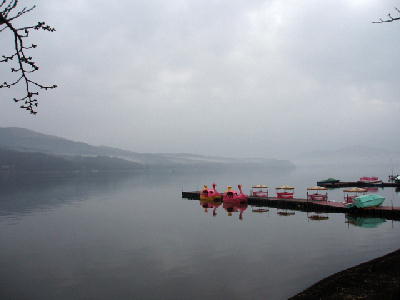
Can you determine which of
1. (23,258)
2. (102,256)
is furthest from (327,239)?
(23,258)

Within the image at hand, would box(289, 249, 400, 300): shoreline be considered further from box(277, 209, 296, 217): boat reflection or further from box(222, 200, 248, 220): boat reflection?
box(222, 200, 248, 220): boat reflection

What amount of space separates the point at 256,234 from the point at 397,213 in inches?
875

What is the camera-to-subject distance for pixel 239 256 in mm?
32844

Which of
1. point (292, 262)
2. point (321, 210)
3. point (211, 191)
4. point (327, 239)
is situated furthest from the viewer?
point (211, 191)

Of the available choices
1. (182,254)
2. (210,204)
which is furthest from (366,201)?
(210,204)

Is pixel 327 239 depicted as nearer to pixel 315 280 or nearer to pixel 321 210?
pixel 315 280

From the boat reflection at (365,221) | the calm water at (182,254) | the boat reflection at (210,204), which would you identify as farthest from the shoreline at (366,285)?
the boat reflection at (210,204)

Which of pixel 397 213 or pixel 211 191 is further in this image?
pixel 211 191

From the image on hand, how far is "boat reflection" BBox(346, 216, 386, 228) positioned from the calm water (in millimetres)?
166

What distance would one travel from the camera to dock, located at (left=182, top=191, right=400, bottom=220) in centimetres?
5056

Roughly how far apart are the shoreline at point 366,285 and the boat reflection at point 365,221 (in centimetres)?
2589

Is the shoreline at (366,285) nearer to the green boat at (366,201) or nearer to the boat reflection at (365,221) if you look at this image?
the boat reflection at (365,221)

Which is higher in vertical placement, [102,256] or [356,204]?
[356,204]

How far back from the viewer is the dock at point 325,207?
5056 cm
